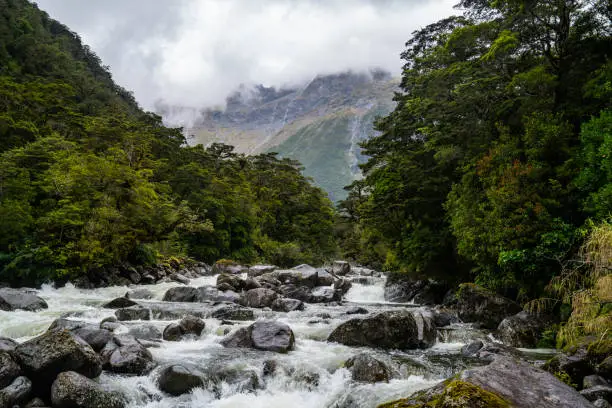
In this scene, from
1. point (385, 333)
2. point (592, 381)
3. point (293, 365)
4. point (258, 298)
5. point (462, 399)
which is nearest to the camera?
point (462, 399)

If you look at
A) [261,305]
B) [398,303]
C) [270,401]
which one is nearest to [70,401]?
[270,401]

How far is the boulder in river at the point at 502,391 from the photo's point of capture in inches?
172

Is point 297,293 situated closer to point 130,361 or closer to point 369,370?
point 369,370

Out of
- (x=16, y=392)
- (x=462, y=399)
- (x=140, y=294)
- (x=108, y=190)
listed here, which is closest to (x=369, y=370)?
(x=462, y=399)

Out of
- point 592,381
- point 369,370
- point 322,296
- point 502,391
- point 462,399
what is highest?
point 462,399

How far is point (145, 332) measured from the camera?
1370 centimetres

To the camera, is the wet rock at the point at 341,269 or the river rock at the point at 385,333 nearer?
the river rock at the point at 385,333

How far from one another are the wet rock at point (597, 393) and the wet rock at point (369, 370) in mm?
4042

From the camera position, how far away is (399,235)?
89.7ft

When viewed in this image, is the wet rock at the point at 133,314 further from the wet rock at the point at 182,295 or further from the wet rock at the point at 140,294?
the wet rock at the point at 140,294

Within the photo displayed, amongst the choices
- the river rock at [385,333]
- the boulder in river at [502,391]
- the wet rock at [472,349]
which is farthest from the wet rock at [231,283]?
the boulder in river at [502,391]

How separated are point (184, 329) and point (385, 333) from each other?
22.7ft

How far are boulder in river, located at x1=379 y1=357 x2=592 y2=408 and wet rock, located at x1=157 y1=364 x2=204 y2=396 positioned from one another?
5.73 m

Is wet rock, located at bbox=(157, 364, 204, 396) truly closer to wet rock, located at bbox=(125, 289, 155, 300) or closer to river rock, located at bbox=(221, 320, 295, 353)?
river rock, located at bbox=(221, 320, 295, 353)
